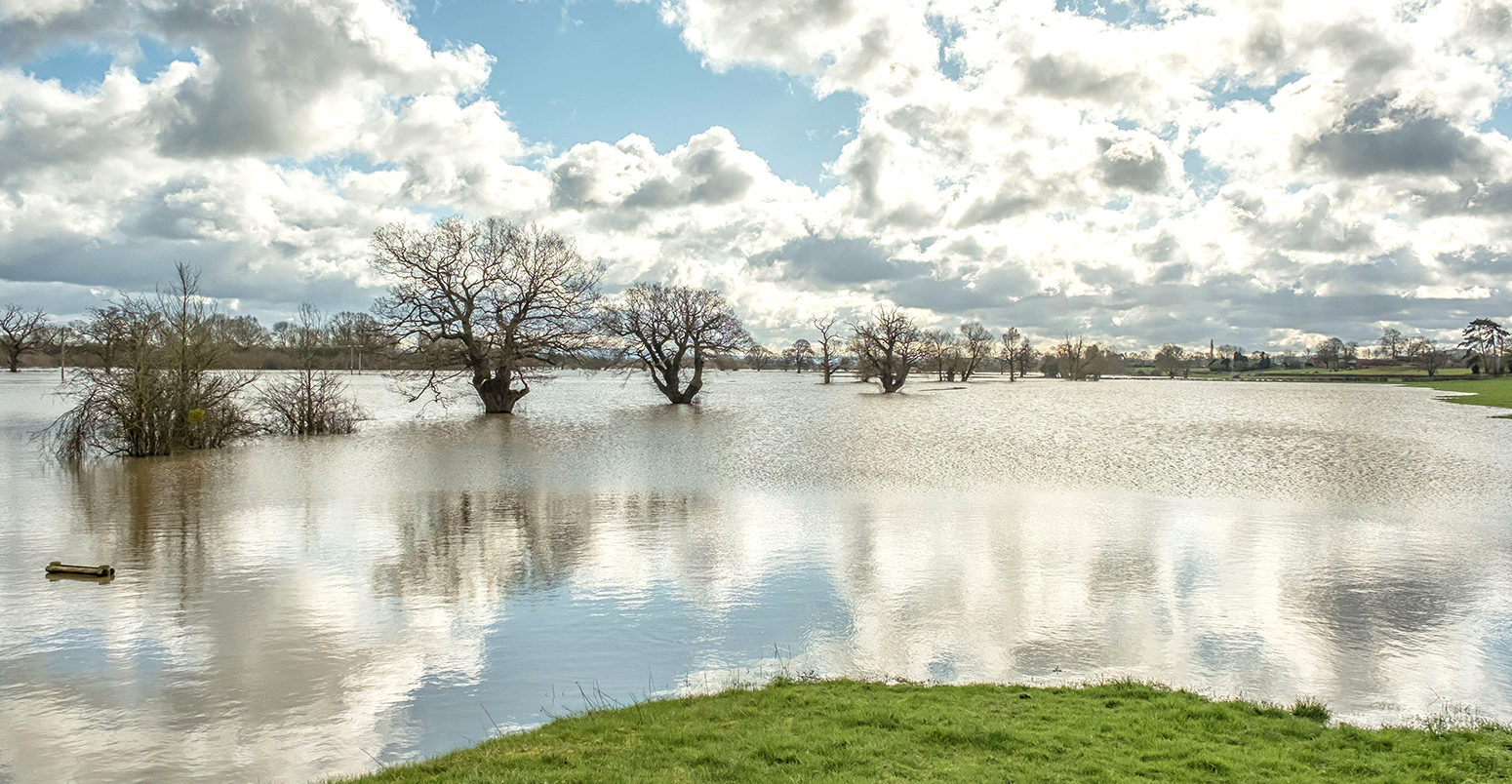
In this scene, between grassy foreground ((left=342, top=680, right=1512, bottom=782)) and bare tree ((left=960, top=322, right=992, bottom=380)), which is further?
bare tree ((left=960, top=322, right=992, bottom=380))

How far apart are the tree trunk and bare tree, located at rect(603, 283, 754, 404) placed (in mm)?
8138

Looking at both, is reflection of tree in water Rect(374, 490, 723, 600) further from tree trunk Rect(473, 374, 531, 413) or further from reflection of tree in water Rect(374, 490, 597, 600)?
tree trunk Rect(473, 374, 531, 413)

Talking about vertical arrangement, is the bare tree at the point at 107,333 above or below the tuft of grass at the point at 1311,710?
above

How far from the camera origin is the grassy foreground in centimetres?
492

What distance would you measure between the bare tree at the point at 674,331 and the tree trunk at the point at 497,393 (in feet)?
26.7

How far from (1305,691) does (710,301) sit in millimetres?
49010

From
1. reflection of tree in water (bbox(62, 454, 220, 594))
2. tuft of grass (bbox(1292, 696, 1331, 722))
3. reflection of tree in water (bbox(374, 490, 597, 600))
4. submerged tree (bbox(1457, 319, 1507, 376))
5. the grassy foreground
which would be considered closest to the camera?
the grassy foreground

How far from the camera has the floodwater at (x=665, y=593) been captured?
262 inches

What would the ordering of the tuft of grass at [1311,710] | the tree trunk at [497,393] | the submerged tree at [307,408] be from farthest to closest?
the tree trunk at [497,393] < the submerged tree at [307,408] < the tuft of grass at [1311,710]

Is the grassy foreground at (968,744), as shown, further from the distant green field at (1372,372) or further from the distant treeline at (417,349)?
the distant green field at (1372,372)

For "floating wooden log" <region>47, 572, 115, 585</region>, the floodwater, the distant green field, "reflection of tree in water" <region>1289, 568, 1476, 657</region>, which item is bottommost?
"reflection of tree in water" <region>1289, 568, 1476, 657</region>

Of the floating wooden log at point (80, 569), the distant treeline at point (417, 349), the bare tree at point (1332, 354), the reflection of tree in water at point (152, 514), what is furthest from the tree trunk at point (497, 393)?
the bare tree at point (1332, 354)

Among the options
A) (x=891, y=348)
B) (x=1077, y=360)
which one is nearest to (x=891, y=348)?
(x=891, y=348)

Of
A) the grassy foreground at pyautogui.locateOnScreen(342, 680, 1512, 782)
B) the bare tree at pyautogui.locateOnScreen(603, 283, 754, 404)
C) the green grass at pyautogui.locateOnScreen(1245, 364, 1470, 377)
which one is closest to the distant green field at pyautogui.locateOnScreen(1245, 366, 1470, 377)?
the green grass at pyautogui.locateOnScreen(1245, 364, 1470, 377)
